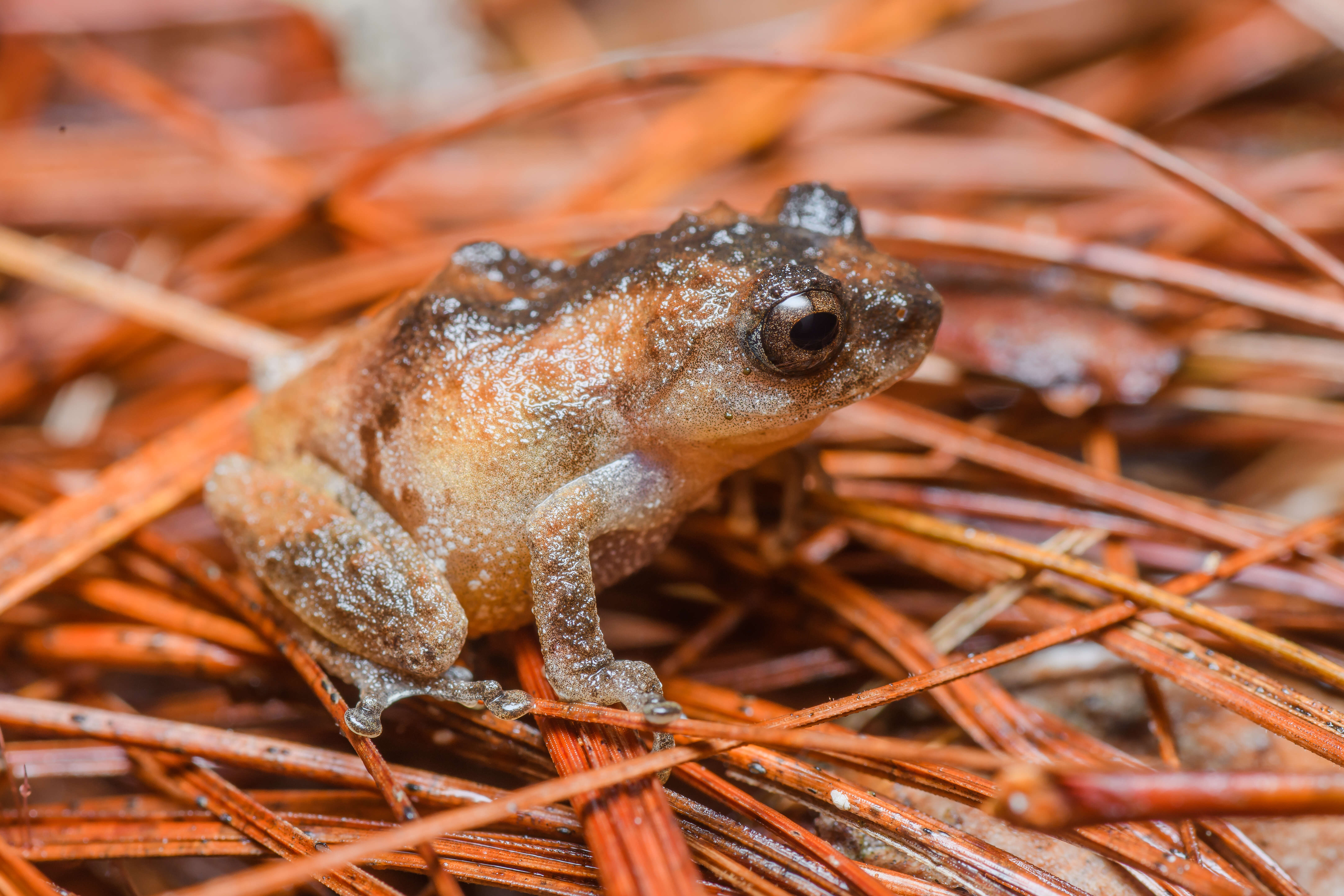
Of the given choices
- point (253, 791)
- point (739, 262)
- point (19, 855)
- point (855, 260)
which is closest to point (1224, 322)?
point (855, 260)

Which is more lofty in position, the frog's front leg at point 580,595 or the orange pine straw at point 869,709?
the frog's front leg at point 580,595

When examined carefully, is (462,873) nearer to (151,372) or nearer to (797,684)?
(797,684)

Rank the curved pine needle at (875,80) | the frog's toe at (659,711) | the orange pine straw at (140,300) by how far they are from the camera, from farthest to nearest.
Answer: the orange pine straw at (140,300) < the curved pine needle at (875,80) < the frog's toe at (659,711)

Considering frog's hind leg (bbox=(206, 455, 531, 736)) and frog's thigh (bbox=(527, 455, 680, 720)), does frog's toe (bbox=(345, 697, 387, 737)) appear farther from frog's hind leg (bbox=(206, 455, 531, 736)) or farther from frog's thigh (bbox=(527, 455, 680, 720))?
frog's thigh (bbox=(527, 455, 680, 720))

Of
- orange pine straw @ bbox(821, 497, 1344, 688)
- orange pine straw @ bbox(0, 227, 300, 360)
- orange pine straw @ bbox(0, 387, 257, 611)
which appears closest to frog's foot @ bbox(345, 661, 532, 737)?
orange pine straw @ bbox(0, 387, 257, 611)

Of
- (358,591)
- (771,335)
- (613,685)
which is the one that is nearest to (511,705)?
(613,685)

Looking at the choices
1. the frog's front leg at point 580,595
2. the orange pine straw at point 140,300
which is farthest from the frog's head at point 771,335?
the orange pine straw at point 140,300

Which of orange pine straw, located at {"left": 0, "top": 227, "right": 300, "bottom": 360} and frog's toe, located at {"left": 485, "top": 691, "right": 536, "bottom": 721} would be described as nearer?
frog's toe, located at {"left": 485, "top": 691, "right": 536, "bottom": 721}

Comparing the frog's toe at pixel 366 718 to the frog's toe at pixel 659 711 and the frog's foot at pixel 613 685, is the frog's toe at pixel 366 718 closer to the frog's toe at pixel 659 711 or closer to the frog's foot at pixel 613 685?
the frog's foot at pixel 613 685
